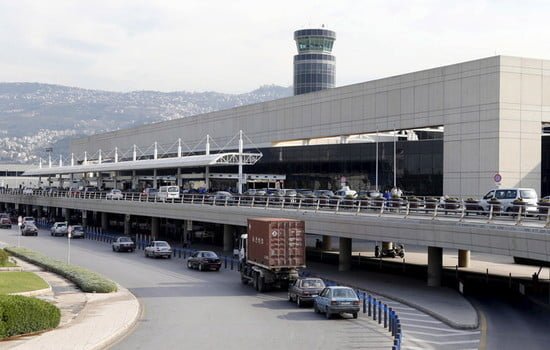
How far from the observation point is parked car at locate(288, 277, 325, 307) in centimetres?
3406

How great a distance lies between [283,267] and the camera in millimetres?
38906

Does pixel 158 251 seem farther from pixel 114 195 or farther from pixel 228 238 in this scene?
pixel 114 195

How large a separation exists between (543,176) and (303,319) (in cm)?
4507

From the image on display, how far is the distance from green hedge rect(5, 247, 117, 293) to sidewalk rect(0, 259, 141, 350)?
420 millimetres

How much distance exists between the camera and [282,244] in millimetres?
38844

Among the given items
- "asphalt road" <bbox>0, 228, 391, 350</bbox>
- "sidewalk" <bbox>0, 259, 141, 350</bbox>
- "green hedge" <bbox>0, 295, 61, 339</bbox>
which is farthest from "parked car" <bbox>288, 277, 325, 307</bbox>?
"green hedge" <bbox>0, 295, 61, 339</bbox>

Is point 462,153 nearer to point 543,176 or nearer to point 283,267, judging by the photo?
point 543,176

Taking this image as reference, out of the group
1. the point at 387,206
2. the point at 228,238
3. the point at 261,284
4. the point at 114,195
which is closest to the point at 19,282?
the point at 261,284

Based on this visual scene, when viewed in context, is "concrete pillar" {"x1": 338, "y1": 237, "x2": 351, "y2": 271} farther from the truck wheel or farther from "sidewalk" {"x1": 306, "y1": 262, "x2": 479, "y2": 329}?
the truck wheel

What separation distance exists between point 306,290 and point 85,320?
1030 centimetres

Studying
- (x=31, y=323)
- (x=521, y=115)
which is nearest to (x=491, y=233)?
(x=31, y=323)

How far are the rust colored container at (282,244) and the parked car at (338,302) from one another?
23.7 ft

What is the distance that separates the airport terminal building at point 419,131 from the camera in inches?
2611

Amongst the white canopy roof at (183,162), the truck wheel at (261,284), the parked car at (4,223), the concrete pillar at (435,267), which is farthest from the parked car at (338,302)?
the parked car at (4,223)
